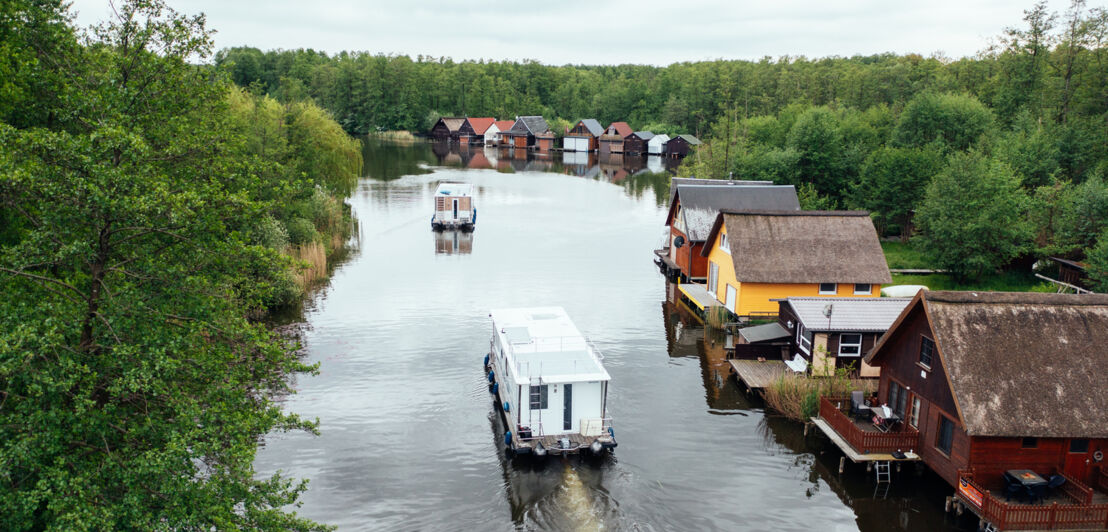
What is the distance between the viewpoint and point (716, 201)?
162 ft

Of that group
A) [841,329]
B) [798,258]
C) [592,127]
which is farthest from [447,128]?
[841,329]

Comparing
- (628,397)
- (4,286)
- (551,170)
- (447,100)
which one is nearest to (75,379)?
(4,286)

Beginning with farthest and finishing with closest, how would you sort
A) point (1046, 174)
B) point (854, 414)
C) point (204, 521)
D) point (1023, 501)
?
point (1046, 174), point (854, 414), point (1023, 501), point (204, 521)

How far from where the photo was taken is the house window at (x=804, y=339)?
32.4 meters

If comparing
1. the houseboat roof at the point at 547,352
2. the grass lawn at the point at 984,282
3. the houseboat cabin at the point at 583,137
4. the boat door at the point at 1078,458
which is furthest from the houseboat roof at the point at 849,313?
the houseboat cabin at the point at 583,137

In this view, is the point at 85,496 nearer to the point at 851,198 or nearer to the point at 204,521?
the point at 204,521

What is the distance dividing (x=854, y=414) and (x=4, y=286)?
78.6 feet

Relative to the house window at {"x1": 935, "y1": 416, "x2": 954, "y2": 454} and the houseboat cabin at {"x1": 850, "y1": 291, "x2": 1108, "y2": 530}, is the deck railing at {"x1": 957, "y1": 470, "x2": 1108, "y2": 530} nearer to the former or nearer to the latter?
the houseboat cabin at {"x1": 850, "y1": 291, "x2": 1108, "y2": 530}

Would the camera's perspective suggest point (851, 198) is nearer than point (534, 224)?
Yes

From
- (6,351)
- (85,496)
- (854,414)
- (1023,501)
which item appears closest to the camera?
(6,351)

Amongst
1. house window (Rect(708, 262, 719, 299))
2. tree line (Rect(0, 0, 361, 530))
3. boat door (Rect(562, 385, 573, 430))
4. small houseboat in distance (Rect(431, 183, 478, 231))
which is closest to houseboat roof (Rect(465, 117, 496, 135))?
small houseboat in distance (Rect(431, 183, 478, 231))

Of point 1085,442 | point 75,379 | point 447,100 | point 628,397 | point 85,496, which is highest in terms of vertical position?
point 447,100

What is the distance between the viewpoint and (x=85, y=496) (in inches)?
507

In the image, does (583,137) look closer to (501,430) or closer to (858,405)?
(501,430)
